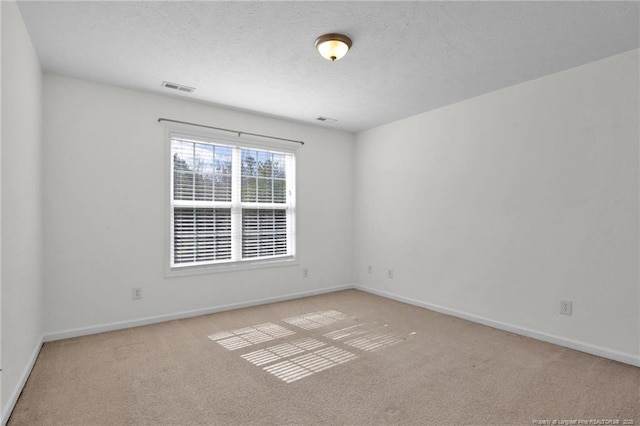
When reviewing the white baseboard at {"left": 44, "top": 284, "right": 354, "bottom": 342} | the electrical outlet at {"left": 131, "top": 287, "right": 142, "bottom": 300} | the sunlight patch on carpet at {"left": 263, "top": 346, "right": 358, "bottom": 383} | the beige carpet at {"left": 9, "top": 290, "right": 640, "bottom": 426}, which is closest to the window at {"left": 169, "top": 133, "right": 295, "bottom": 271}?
the electrical outlet at {"left": 131, "top": 287, "right": 142, "bottom": 300}

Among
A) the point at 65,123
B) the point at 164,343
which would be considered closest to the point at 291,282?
the point at 164,343

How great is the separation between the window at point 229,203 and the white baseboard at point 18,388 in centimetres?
138

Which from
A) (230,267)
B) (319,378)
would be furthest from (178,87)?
(319,378)

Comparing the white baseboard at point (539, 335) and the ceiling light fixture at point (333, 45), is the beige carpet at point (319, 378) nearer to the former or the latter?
the white baseboard at point (539, 335)

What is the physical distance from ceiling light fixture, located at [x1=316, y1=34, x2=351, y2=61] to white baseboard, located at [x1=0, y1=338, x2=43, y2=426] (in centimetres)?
304

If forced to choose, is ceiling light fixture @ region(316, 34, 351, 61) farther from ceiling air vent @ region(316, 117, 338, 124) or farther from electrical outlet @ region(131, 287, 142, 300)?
electrical outlet @ region(131, 287, 142, 300)

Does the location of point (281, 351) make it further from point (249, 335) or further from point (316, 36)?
point (316, 36)

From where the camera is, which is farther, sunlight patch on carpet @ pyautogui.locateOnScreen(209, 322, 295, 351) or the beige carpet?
sunlight patch on carpet @ pyautogui.locateOnScreen(209, 322, 295, 351)

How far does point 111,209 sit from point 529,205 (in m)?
4.23

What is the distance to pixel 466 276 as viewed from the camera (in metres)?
3.96

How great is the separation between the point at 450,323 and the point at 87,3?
419cm

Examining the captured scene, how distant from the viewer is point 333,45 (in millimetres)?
2555

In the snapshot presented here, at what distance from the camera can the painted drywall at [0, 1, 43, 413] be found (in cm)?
198

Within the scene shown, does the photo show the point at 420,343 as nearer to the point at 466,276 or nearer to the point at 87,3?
the point at 466,276
